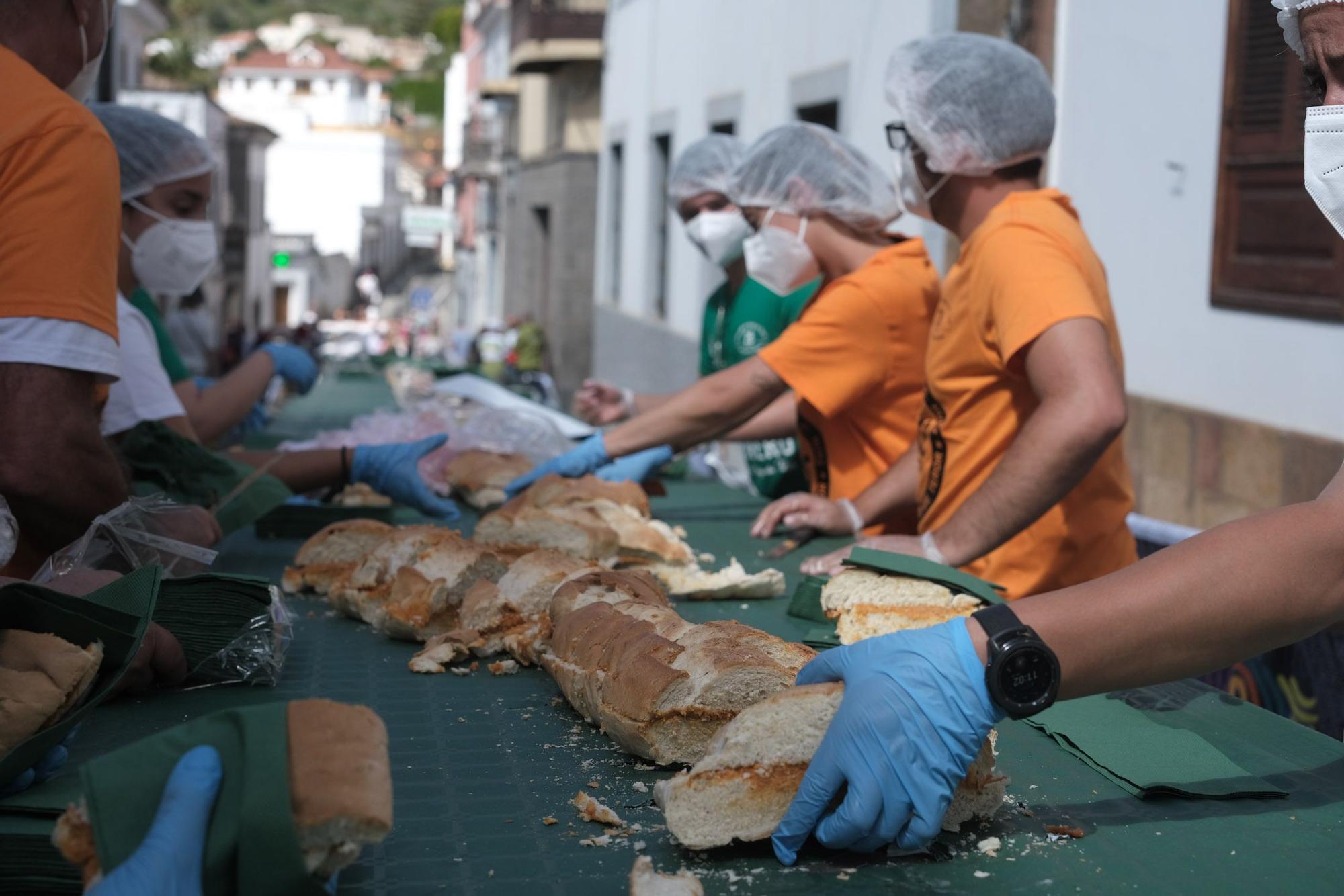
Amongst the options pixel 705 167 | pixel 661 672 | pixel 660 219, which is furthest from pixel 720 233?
pixel 660 219

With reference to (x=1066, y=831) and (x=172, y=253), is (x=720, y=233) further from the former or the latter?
(x=1066, y=831)

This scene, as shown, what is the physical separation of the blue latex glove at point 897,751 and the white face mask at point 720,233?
401 cm

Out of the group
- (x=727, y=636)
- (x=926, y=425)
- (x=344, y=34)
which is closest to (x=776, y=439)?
(x=926, y=425)

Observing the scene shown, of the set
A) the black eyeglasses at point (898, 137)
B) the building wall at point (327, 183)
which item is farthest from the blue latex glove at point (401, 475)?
the building wall at point (327, 183)

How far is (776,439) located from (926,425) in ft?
4.94

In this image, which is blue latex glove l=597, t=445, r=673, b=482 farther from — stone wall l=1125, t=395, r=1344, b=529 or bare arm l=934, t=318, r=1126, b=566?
stone wall l=1125, t=395, r=1344, b=529

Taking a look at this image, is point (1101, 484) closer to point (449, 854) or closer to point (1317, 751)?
point (1317, 751)

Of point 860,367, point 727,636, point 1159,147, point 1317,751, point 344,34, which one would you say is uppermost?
point 344,34

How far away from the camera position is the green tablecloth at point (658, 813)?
1521mm

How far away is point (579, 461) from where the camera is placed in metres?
4.15

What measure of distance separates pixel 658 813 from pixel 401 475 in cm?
257

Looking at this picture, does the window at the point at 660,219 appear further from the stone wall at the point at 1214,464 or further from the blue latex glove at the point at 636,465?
the blue latex glove at the point at 636,465

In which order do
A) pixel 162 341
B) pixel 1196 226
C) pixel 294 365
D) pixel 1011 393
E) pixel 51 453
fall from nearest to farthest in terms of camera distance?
pixel 51 453 < pixel 1011 393 < pixel 162 341 < pixel 294 365 < pixel 1196 226

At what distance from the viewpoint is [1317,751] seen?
6.62 feet
